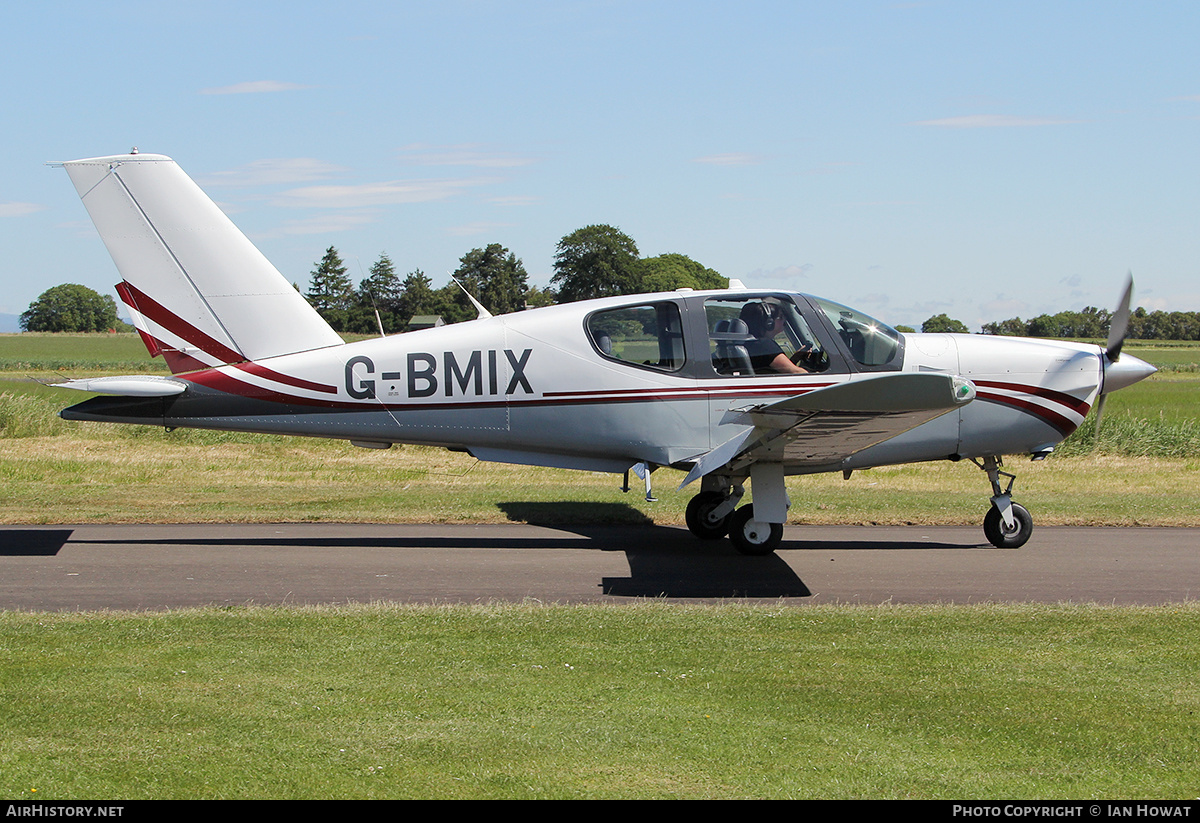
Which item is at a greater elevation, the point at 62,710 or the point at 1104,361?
the point at 1104,361

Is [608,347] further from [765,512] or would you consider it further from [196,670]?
[196,670]

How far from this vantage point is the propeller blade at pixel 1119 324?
9836 mm

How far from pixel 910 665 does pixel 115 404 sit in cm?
768

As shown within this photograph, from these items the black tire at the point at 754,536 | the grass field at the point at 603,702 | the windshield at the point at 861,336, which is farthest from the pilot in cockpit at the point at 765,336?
the grass field at the point at 603,702

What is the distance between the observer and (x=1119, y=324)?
10148 mm

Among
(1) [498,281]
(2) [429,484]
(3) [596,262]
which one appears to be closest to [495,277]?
(1) [498,281]

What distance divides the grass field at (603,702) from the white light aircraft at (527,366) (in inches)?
110

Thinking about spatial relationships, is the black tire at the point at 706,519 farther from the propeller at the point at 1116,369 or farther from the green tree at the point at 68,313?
the green tree at the point at 68,313

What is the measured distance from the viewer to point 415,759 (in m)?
4.45

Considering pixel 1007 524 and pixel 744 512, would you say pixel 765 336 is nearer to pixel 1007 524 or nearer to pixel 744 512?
pixel 744 512

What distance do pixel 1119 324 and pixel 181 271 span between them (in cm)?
921

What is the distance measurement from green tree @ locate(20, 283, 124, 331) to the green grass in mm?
128699

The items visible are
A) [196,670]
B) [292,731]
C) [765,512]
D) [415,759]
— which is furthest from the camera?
[765,512]

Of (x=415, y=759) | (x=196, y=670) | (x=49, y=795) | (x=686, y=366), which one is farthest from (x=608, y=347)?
(x=49, y=795)
